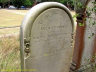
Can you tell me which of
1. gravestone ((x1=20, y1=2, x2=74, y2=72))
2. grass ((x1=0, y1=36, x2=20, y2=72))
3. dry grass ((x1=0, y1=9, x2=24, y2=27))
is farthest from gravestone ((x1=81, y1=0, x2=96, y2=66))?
dry grass ((x1=0, y1=9, x2=24, y2=27))

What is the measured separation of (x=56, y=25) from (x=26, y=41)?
0.80 m

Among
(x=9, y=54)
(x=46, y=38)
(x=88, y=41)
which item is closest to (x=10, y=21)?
(x=9, y=54)

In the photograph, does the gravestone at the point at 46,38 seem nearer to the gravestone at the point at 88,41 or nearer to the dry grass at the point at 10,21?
the gravestone at the point at 88,41

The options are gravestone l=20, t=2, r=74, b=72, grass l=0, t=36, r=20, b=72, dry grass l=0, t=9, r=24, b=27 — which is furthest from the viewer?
dry grass l=0, t=9, r=24, b=27

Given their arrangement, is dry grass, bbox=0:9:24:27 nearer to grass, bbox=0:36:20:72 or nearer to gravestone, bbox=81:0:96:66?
grass, bbox=0:36:20:72

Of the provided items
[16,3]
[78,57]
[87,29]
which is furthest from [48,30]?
[16,3]

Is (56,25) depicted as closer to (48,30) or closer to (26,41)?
(48,30)

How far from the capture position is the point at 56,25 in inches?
92.4

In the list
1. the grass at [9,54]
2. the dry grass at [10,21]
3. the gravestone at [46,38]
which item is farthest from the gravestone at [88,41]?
the dry grass at [10,21]

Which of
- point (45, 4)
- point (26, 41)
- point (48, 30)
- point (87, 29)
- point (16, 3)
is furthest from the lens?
point (16, 3)

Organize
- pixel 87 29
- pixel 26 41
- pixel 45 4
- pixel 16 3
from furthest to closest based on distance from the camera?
pixel 16 3 → pixel 87 29 → pixel 45 4 → pixel 26 41

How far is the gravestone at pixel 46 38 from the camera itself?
75.5 inches

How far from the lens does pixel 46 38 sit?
221cm

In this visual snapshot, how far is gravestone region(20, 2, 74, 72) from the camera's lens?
6.29 feet
